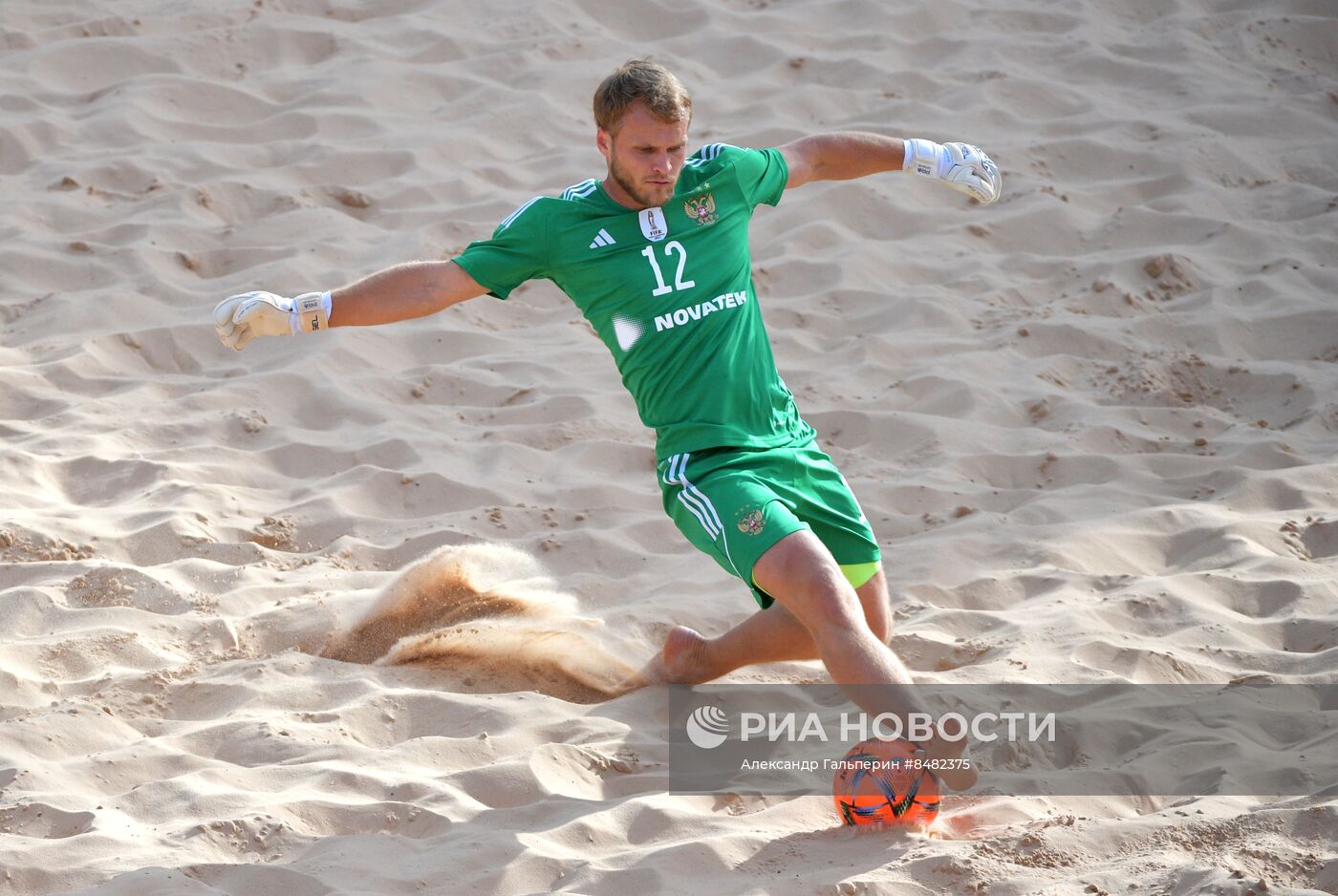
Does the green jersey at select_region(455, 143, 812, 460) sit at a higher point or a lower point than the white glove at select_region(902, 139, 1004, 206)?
lower

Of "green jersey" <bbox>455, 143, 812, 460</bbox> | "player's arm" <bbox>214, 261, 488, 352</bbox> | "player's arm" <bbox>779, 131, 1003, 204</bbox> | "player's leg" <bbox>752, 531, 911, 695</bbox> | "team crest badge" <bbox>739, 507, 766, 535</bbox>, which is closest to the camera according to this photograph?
"player's leg" <bbox>752, 531, 911, 695</bbox>

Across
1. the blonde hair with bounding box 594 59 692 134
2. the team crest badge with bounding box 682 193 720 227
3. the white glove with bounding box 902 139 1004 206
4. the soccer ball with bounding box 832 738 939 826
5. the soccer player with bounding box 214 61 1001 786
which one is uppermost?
the blonde hair with bounding box 594 59 692 134

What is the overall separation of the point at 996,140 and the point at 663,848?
15.0 feet

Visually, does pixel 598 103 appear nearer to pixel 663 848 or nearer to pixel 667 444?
pixel 667 444

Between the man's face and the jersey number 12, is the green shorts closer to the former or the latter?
the jersey number 12

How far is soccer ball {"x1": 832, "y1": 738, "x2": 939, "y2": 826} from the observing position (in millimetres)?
3047

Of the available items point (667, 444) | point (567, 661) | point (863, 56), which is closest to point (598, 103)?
point (667, 444)

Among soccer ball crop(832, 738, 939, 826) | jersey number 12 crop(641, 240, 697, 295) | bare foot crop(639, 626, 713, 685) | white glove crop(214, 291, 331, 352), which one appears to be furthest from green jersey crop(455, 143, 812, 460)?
soccer ball crop(832, 738, 939, 826)

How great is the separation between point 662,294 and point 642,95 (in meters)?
0.49

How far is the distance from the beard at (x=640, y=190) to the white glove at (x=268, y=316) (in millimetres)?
780

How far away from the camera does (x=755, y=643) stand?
147 inches

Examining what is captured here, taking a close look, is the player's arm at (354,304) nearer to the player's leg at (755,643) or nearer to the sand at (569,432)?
the sand at (569,432)

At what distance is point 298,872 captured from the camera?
9.51 feet

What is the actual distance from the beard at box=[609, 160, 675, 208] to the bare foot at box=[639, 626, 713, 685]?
1099 mm
